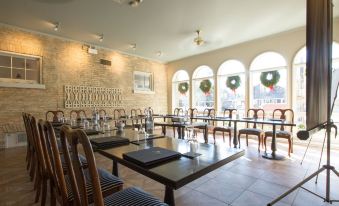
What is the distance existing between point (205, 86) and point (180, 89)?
4.32 ft

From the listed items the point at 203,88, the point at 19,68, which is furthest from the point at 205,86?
the point at 19,68

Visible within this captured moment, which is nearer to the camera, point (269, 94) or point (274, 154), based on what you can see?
point (274, 154)

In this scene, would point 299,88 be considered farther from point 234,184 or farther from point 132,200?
point 132,200

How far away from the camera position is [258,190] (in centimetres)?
225

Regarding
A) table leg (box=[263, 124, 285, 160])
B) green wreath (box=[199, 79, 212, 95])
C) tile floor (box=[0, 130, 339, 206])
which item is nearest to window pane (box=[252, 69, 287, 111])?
green wreath (box=[199, 79, 212, 95])

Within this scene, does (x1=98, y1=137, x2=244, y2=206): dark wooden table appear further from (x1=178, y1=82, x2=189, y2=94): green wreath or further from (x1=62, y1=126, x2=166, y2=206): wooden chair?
(x1=178, y1=82, x2=189, y2=94): green wreath

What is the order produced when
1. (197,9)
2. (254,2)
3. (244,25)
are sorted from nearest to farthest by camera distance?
(254,2)
(197,9)
(244,25)

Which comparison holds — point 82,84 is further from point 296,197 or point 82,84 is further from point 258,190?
point 296,197

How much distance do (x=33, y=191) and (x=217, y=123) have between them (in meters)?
5.35

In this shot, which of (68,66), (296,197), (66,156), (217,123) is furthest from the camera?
(217,123)

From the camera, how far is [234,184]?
95.5 inches

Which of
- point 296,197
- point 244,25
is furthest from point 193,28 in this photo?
point 296,197

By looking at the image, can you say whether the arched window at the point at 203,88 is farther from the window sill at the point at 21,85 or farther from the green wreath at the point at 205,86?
the window sill at the point at 21,85

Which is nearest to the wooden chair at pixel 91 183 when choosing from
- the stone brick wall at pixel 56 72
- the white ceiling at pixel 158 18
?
the white ceiling at pixel 158 18
